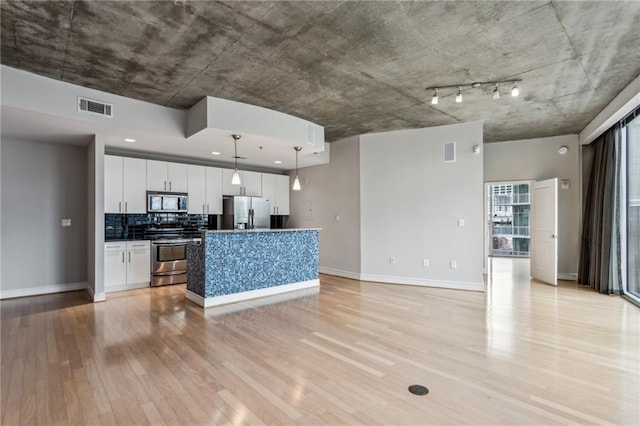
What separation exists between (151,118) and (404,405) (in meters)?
4.65

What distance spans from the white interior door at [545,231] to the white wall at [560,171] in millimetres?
455

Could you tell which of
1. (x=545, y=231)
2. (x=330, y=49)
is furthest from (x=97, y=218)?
(x=545, y=231)

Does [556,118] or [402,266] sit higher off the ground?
[556,118]

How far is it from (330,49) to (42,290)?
19.4 feet

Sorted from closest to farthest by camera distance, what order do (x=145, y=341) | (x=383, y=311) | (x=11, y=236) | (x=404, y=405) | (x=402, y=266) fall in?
(x=404, y=405) < (x=145, y=341) < (x=383, y=311) < (x=11, y=236) < (x=402, y=266)

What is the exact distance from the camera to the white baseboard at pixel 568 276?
6555mm

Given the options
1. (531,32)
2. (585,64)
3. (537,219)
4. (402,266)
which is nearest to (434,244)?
(402,266)

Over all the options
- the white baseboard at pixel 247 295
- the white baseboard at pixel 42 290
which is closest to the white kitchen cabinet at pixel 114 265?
the white baseboard at pixel 42 290

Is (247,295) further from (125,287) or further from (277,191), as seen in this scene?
(277,191)

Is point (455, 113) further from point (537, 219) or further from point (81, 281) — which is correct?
point (81, 281)

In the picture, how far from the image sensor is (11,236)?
5.17 meters

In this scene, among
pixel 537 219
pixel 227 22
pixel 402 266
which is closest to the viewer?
pixel 227 22

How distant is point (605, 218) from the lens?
5.46 metres

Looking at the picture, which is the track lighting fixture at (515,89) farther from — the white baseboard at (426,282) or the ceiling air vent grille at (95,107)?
the ceiling air vent grille at (95,107)
